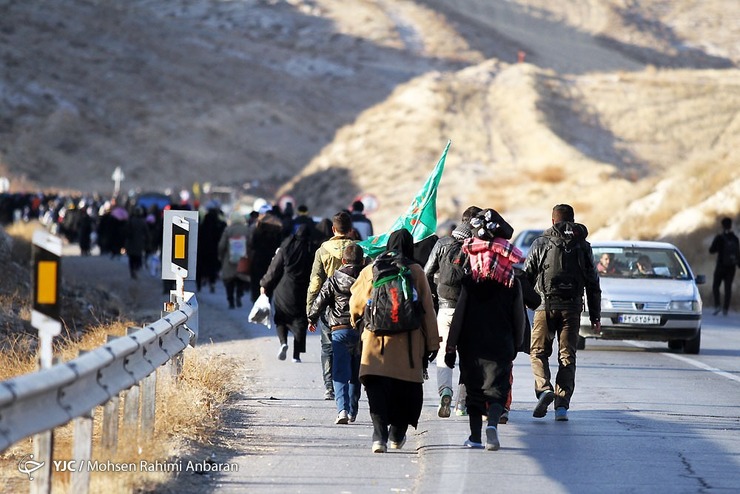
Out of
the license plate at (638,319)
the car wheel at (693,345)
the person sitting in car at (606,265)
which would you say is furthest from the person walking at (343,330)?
the person sitting in car at (606,265)

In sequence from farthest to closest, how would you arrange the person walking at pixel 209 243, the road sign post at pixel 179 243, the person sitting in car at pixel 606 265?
1. the person walking at pixel 209 243
2. the person sitting in car at pixel 606 265
3. the road sign post at pixel 179 243

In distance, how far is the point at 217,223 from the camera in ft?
95.0

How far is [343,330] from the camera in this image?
11.6 meters

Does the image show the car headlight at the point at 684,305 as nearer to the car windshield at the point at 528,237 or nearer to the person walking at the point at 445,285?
the person walking at the point at 445,285

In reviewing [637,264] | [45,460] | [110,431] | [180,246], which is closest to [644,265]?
[637,264]

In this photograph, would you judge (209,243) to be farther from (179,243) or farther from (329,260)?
(329,260)

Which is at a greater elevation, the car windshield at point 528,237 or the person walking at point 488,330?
the person walking at point 488,330

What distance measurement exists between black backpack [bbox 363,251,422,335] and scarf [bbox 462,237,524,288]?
1.89 feet

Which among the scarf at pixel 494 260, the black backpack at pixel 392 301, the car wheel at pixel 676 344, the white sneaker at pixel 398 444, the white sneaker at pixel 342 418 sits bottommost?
the car wheel at pixel 676 344

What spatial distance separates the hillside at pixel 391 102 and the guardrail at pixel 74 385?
3084 cm

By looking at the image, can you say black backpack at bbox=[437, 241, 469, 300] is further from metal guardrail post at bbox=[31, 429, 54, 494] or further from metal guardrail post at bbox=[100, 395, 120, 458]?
metal guardrail post at bbox=[31, 429, 54, 494]

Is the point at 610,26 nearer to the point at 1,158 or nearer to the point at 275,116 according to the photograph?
the point at 275,116

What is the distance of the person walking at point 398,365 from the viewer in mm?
→ 9719

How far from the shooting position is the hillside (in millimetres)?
61938
